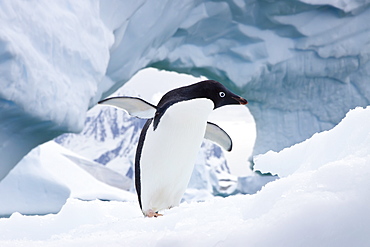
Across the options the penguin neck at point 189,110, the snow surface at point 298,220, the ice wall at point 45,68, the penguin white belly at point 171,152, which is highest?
the snow surface at point 298,220

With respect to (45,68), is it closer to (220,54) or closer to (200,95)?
(200,95)

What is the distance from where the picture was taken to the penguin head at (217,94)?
4.72 ft

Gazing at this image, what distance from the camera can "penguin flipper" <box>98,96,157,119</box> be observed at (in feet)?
5.19

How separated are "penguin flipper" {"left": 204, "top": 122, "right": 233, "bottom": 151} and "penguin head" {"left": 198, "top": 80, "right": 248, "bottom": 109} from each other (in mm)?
253

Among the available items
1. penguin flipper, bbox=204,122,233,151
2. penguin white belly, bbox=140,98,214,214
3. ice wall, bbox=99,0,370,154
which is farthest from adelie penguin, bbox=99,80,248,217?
ice wall, bbox=99,0,370,154

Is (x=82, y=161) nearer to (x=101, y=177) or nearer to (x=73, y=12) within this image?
(x=101, y=177)

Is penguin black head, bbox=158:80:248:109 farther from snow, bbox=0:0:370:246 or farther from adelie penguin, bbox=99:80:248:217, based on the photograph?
snow, bbox=0:0:370:246

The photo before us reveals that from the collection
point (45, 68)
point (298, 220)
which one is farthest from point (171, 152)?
point (45, 68)

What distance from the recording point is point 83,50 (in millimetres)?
3230

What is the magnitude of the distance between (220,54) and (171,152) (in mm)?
4474

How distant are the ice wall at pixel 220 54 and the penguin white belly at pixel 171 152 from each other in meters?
1.57

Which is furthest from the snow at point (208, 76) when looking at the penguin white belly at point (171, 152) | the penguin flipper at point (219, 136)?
the penguin flipper at point (219, 136)

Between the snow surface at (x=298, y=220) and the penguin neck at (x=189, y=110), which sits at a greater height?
the snow surface at (x=298, y=220)

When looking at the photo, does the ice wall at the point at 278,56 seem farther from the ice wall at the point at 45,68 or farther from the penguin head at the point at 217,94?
the penguin head at the point at 217,94
